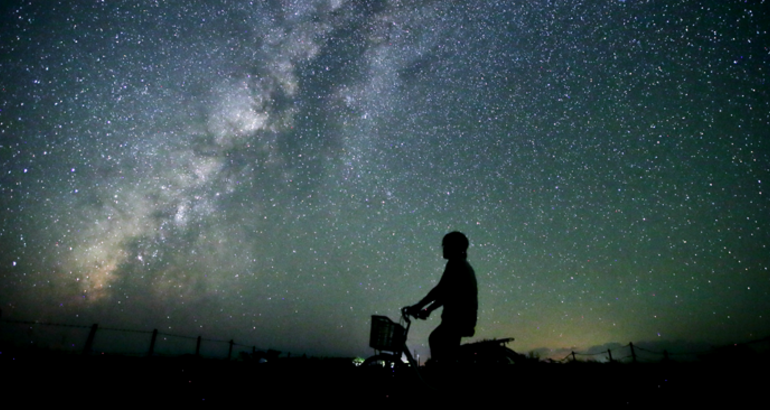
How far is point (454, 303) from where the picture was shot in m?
4.24

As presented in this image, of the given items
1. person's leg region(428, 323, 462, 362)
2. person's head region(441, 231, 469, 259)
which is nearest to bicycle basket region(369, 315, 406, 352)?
person's leg region(428, 323, 462, 362)

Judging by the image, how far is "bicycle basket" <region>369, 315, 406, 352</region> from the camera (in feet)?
15.5

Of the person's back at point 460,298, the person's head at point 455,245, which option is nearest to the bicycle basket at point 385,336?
the person's back at point 460,298

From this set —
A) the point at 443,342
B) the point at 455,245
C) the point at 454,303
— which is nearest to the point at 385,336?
the point at 443,342

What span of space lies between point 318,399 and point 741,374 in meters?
7.20

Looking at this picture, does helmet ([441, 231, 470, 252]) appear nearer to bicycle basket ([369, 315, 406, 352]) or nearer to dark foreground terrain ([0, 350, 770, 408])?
bicycle basket ([369, 315, 406, 352])

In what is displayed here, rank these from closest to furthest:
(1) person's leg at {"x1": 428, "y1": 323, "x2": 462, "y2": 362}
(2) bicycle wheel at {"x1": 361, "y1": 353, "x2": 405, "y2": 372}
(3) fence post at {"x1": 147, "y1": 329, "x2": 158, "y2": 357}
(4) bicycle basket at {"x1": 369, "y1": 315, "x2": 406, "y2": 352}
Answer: (1) person's leg at {"x1": 428, "y1": 323, "x2": 462, "y2": 362}, (4) bicycle basket at {"x1": 369, "y1": 315, "x2": 406, "y2": 352}, (2) bicycle wheel at {"x1": 361, "y1": 353, "x2": 405, "y2": 372}, (3) fence post at {"x1": 147, "y1": 329, "x2": 158, "y2": 357}

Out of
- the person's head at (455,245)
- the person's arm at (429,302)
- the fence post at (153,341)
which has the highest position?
the person's head at (455,245)

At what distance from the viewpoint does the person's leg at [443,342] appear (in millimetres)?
4174

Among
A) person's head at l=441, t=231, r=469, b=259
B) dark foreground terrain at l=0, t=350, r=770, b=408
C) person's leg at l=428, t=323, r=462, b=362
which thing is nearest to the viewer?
dark foreground terrain at l=0, t=350, r=770, b=408

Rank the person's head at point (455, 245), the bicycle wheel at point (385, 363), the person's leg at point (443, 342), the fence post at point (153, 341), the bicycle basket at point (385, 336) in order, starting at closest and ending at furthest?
the person's leg at point (443, 342) < the person's head at point (455, 245) < the bicycle basket at point (385, 336) < the bicycle wheel at point (385, 363) < the fence post at point (153, 341)

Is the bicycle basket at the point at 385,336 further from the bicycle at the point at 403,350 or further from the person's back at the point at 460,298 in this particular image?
the person's back at the point at 460,298

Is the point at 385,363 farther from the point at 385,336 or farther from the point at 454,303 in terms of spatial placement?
the point at 454,303

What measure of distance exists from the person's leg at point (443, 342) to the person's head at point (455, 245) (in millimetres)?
931
